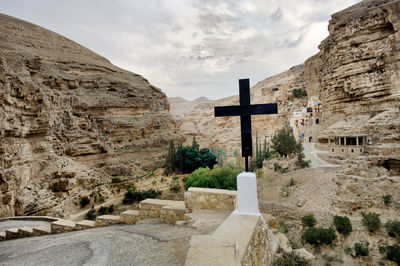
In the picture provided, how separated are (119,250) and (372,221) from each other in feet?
37.5

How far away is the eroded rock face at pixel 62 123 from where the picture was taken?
12797 mm

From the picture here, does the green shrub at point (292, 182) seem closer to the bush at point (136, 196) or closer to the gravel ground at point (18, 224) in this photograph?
the bush at point (136, 196)

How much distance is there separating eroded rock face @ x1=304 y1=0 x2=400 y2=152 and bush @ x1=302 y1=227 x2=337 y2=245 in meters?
8.38

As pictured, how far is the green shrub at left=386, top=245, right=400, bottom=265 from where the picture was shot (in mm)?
8167

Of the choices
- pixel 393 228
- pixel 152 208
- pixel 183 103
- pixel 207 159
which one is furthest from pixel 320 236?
pixel 183 103

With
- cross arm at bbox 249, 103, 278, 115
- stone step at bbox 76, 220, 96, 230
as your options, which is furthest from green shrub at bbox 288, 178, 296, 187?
stone step at bbox 76, 220, 96, 230

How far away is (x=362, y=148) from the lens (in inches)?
617

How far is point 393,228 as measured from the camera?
30.8ft

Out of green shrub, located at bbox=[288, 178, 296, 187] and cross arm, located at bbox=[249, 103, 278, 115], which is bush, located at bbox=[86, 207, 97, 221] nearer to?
green shrub, located at bbox=[288, 178, 296, 187]

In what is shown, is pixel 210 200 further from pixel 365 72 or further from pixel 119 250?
pixel 365 72

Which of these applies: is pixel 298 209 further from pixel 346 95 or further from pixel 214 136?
pixel 214 136

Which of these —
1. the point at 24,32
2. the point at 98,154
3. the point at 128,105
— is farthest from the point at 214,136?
the point at 24,32

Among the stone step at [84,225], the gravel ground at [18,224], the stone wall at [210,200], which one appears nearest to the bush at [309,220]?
the stone wall at [210,200]

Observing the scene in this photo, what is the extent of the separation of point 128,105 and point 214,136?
71.7 ft
